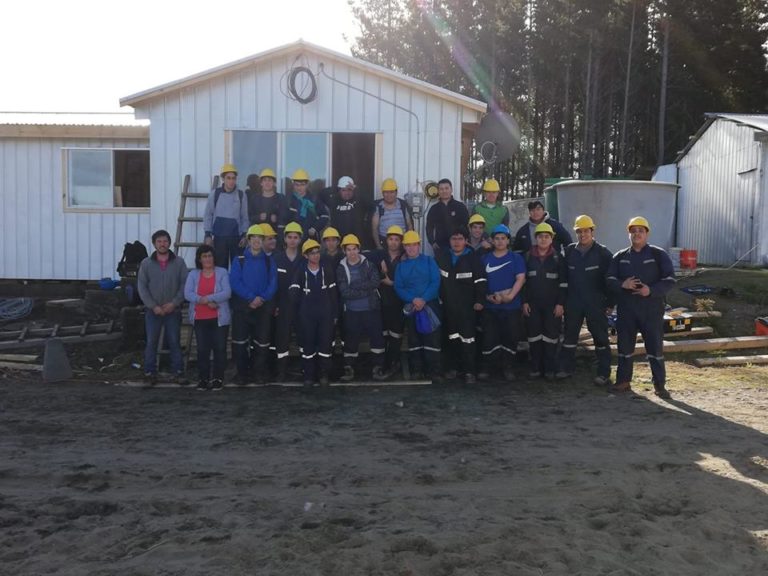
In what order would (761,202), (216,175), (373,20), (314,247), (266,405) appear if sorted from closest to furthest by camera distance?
(266,405) → (314,247) → (216,175) → (761,202) → (373,20)

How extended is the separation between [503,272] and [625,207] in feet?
20.4

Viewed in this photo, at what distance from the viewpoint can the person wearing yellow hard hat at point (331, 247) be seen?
801cm

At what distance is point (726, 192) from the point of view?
18.4 meters

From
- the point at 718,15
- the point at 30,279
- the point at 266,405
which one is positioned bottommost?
the point at 266,405

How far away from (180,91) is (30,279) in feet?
17.4

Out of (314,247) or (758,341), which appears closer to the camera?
(314,247)

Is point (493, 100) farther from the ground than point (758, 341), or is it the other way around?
point (493, 100)

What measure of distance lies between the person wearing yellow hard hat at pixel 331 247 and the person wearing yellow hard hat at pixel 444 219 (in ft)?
4.41

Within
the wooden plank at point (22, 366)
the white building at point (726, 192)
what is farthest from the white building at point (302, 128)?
the white building at point (726, 192)

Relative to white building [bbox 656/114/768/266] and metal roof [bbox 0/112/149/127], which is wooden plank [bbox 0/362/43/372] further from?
white building [bbox 656/114/768/266]

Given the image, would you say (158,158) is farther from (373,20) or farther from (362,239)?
(373,20)

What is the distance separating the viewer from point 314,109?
995 cm

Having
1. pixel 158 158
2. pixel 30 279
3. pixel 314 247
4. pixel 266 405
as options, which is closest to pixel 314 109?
pixel 158 158

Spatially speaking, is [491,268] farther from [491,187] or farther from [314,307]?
[314,307]
